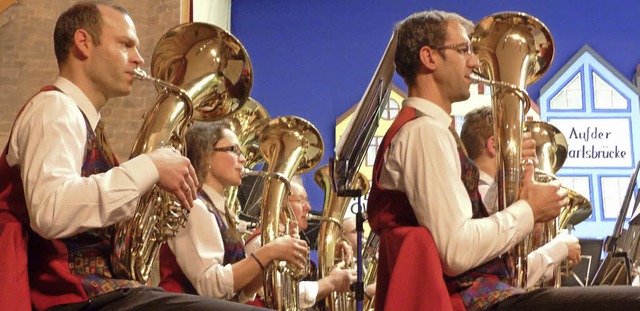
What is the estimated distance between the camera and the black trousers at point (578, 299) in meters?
2.19

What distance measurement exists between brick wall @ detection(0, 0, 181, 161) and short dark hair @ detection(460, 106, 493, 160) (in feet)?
7.30

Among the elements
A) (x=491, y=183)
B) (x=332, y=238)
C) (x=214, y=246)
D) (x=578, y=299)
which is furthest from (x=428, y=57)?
(x=332, y=238)

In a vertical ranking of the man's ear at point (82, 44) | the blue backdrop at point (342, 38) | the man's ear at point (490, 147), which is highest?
the blue backdrop at point (342, 38)

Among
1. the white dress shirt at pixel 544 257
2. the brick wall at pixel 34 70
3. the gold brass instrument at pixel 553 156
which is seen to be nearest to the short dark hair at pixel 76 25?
the white dress shirt at pixel 544 257

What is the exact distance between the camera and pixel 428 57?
273 cm

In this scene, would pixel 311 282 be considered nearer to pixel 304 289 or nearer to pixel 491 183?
pixel 304 289

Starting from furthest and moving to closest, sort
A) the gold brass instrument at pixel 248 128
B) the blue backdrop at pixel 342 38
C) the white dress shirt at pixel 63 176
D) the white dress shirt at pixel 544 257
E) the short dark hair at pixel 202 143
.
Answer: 1. the blue backdrop at pixel 342 38
2. the gold brass instrument at pixel 248 128
3. the short dark hair at pixel 202 143
4. the white dress shirt at pixel 544 257
5. the white dress shirt at pixel 63 176

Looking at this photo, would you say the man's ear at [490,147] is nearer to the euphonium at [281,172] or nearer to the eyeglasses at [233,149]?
the euphonium at [281,172]

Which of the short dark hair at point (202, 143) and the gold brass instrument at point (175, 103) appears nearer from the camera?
the gold brass instrument at point (175, 103)

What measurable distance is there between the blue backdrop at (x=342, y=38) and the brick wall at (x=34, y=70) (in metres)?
3.67

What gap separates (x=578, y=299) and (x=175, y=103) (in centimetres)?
129

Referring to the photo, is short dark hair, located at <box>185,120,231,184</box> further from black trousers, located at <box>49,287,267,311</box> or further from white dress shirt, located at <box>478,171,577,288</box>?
black trousers, located at <box>49,287,267,311</box>

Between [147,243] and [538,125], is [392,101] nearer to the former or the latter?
[538,125]

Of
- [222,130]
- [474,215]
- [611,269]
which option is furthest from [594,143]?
[474,215]
